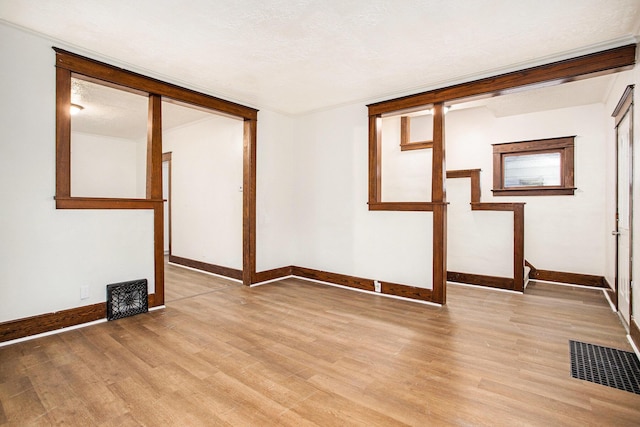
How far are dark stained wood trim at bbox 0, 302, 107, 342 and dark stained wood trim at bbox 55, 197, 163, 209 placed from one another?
987 millimetres

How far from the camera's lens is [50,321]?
115 inches

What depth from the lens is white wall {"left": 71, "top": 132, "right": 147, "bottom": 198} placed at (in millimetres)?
7105

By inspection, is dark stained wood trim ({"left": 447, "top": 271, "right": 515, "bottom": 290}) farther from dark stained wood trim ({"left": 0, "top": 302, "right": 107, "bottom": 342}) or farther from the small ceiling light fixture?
the small ceiling light fixture

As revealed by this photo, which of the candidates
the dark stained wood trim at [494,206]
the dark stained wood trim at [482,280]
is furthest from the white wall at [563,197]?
the dark stained wood trim at [482,280]

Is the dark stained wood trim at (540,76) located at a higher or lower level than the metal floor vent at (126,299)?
higher

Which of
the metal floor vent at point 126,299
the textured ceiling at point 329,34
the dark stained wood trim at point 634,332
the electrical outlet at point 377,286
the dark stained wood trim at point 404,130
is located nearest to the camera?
the textured ceiling at point 329,34

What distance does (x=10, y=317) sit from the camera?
2723mm

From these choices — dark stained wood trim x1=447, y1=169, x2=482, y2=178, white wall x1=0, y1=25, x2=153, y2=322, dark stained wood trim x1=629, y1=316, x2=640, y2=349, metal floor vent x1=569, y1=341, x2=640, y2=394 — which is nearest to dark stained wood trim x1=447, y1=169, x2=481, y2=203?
dark stained wood trim x1=447, y1=169, x2=482, y2=178

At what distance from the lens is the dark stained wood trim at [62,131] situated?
296 centimetres

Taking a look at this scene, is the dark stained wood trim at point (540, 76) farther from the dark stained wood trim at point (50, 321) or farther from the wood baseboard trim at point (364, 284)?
the dark stained wood trim at point (50, 321)

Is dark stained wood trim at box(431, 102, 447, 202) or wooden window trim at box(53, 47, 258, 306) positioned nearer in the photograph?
wooden window trim at box(53, 47, 258, 306)

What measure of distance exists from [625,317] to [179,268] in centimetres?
631

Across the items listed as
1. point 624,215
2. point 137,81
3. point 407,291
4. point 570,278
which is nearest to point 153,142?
point 137,81

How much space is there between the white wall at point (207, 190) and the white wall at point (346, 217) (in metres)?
1.01
